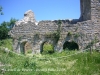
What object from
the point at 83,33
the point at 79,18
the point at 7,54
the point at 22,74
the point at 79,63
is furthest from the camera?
the point at 79,18

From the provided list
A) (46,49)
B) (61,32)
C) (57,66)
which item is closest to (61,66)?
(57,66)

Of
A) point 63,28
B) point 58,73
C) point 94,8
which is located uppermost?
point 94,8

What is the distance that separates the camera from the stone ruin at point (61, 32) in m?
16.4

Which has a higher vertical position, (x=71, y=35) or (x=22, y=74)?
(x=71, y=35)

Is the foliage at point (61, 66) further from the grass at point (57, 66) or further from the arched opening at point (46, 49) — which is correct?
the arched opening at point (46, 49)

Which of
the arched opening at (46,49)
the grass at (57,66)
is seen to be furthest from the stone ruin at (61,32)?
the grass at (57,66)

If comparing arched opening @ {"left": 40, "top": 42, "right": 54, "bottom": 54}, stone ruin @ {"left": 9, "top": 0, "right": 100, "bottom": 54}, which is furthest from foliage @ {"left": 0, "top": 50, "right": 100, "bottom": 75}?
arched opening @ {"left": 40, "top": 42, "right": 54, "bottom": 54}

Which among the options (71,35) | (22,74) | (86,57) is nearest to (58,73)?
(22,74)

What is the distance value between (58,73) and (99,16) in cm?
858

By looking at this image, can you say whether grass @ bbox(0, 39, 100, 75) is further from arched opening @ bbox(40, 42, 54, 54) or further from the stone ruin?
arched opening @ bbox(40, 42, 54, 54)

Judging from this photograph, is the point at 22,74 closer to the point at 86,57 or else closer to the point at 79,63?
the point at 79,63

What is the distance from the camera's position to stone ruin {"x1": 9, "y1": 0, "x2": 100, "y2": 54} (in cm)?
1641

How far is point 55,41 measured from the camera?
1675 cm

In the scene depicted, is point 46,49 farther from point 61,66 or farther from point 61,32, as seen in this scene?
point 61,66
